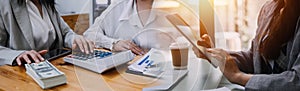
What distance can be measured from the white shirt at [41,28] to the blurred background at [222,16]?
1.28 ft

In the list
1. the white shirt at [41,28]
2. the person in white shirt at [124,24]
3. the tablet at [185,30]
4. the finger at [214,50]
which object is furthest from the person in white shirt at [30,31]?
the finger at [214,50]

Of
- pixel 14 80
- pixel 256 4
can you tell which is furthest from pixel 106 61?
pixel 256 4

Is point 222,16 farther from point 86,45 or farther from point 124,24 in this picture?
point 86,45

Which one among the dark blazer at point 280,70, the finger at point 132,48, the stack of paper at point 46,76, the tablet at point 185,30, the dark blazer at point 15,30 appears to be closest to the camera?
the dark blazer at point 280,70

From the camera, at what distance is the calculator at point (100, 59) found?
97cm

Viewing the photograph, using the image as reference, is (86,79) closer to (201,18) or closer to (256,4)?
(201,18)

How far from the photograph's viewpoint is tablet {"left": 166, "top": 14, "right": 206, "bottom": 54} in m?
0.93

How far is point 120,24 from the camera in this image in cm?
105

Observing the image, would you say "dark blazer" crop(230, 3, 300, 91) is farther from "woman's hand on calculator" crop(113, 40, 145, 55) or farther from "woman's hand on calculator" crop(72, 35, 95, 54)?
"woman's hand on calculator" crop(72, 35, 95, 54)

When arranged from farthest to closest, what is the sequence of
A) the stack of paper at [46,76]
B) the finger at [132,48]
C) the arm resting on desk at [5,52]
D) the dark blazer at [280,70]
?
the arm resting on desk at [5,52] < the finger at [132,48] < the stack of paper at [46,76] < the dark blazer at [280,70]

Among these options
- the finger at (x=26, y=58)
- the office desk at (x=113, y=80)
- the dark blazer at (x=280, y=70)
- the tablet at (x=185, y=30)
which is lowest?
the office desk at (x=113, y=80)

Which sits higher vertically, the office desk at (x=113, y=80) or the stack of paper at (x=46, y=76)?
the stack of paper at (x=46, y=76)

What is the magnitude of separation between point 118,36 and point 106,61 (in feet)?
0.43

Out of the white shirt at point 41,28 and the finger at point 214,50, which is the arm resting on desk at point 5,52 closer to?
the white shirt at point 41,28
